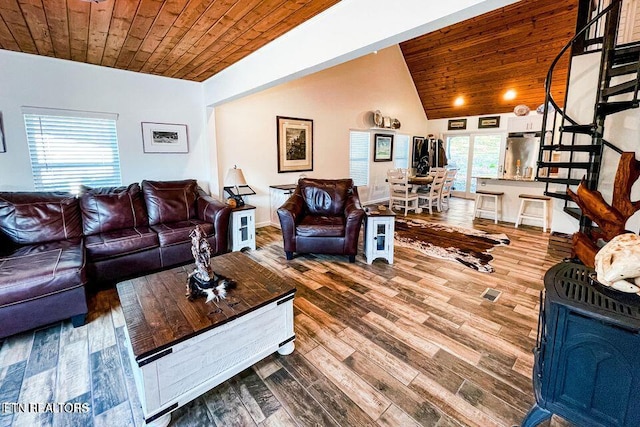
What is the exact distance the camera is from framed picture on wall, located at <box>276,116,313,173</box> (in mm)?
5352

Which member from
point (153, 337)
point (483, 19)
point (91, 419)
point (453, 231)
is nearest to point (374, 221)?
point (453, 231)

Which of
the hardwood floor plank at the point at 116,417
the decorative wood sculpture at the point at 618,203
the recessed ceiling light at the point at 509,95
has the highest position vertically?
the recessed ceiling light at the point at 509,95

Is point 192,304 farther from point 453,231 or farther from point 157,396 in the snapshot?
point 453,231

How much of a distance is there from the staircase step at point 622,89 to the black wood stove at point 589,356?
218 centimetres

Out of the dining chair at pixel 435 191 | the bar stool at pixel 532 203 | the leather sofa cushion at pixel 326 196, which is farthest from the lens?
the dining chair at pixel 435 191

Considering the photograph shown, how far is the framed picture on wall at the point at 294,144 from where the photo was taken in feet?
17.6

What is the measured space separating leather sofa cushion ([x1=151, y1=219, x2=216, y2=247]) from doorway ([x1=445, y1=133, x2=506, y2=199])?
7276mm

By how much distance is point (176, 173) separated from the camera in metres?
4.31

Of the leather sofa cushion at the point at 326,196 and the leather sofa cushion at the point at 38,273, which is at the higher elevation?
the leather sofa cushion at the point at 326,196

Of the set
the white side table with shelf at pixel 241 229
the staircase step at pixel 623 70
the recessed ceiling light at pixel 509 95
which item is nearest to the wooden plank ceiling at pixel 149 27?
the white side table with shelf at pixel 241 229

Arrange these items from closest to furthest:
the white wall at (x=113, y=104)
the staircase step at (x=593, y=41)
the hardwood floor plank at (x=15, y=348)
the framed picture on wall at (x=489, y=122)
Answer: the hardwood floor plank at (x=15, y=348) → the white wall at (x=113, y=104) → the staircase step at (x=593, y=41) → the framed picture on wall at (x=489, y=122)

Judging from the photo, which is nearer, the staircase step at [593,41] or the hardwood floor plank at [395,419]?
the hardwood floor plank at [395,419]

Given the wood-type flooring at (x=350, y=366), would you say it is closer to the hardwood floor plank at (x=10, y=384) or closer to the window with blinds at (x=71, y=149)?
the hardwood floor plank at (x=10, y=384)

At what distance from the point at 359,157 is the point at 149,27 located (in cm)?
513
